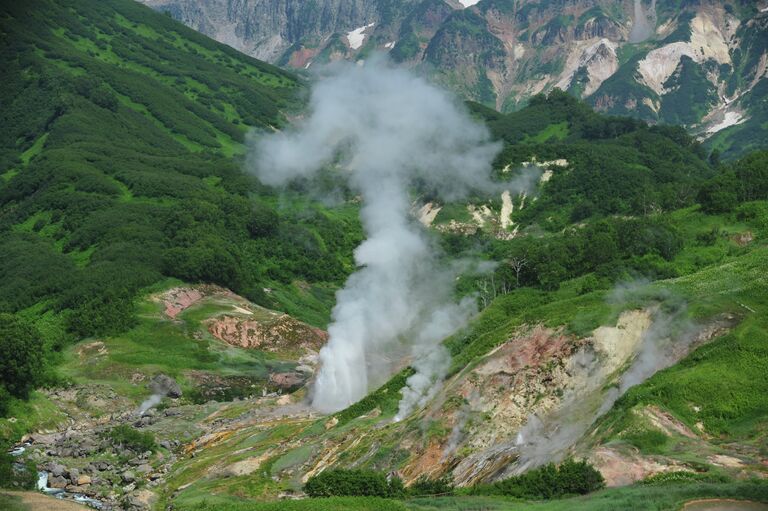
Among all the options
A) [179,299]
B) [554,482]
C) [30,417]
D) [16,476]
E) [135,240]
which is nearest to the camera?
[554,482]

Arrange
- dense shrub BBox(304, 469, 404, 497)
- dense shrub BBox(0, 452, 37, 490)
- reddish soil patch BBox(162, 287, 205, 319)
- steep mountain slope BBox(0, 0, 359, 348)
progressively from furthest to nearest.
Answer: steep mountain slope BBox(0, 0, 359, 348) → reddish soil patch BBox(162, 287, 205, 319) → dense shrub BBox(0, 452, 37, 490) → dense shrub BBox(304, 469, 404, 497)

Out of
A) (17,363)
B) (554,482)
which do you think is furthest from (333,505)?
(17,363)

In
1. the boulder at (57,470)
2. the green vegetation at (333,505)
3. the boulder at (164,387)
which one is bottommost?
the green vegetation at (333,505)

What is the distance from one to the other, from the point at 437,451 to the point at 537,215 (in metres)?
141

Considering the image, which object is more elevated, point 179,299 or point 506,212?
point 506,212

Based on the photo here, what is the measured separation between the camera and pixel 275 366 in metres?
117

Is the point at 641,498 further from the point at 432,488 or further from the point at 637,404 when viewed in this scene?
the point at 432,488

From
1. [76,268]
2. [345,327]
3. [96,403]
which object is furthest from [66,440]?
[76,268]

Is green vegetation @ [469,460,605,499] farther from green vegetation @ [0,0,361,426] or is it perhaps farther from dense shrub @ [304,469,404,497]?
green vegetation @ [0,0,361,426]

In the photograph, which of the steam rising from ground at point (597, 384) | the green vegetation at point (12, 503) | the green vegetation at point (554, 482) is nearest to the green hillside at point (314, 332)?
the green vegetation at point (554, 482)

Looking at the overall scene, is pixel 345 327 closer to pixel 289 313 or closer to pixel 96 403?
pixel 96 403

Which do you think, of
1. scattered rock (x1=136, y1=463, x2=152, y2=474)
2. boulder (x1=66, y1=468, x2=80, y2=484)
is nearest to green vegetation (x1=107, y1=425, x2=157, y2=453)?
scattered rock (x1=136, y1=463, x2=152, y2=474)

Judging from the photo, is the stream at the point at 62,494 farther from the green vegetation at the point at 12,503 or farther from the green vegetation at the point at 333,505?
the green vegetation at the point at 333,505

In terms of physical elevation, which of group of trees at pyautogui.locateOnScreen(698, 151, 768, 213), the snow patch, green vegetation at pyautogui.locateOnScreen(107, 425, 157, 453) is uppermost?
the snow patch
